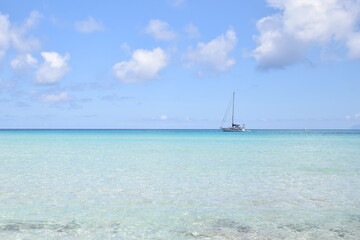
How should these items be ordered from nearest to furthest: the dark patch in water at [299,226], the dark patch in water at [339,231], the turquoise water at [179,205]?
the dark patch in water at [339,231] < the turquoise water at [179,205] < the dark patch in water at [299,226]

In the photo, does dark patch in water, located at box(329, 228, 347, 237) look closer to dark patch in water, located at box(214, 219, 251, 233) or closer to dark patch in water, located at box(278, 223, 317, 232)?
dark patch in water, located at box(278, 223, 317, 232)

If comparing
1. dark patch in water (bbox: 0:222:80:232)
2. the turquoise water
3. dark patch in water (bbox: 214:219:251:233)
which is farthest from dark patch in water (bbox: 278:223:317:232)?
dark patch in water (bbox: 0:222:80:232)

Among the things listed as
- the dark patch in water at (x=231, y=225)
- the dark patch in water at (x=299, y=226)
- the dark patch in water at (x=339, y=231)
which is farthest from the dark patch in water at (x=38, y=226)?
the dark patch in water at (x=339, y=231)

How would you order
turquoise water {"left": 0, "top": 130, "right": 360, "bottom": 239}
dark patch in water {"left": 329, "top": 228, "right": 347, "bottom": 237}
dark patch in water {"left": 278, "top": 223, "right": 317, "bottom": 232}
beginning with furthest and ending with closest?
1. dark patch in water {"left": 278, "top": 223, "right": 317, "bottom": 232}
2. turquoise water {"left": 0, "top": 130, "right": 360, "bottom": 239}
3. dark patch in water {"left": 329, "top": 228, "right": 347, "bottom": 237}

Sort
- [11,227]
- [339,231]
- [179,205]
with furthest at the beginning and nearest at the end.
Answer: [179,205] → [11,227] → [339,231]

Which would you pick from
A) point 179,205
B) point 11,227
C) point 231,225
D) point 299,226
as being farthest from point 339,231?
point 11,227

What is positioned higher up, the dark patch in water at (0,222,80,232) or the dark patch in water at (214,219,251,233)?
the dark patch in water at (214,219,251,233)

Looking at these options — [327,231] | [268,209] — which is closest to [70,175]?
[268,209]

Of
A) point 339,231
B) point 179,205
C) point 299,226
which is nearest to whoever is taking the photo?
point 339,231

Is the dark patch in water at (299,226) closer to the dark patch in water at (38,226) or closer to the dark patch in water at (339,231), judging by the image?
the dark patch in water at (339,231)

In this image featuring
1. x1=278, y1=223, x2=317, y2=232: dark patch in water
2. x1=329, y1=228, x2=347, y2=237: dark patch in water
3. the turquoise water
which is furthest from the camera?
x1=278, y1=223, x2=317, y2=232: dark patch in water

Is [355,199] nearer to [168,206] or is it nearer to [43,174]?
[168,206]

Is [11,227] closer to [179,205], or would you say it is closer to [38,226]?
[38,226]

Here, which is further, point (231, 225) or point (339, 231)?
point (231, 225)
